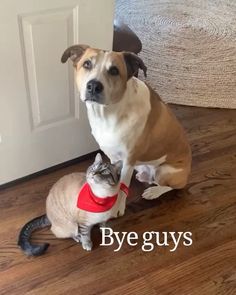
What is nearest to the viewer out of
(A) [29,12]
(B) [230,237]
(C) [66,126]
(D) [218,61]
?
(A) [29,12]

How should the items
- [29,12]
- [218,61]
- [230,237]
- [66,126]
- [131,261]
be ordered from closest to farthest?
1. [29,12]
2. [131,261]
3. [230,237]
4. [66,126]
5. [218,61]

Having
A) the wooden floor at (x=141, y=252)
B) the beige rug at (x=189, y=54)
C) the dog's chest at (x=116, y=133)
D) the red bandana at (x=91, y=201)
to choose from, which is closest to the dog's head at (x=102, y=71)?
the dog's chest at (x=116, y=133)

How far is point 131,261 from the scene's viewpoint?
5.16 feet

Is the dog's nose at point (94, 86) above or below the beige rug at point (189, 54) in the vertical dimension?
above

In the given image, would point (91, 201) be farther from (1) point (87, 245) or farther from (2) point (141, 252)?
(2) point (141, 252)

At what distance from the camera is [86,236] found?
61.5 inches

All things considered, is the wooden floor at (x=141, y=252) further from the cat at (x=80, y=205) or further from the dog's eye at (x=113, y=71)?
the dog's eye at (x=113, y=71)

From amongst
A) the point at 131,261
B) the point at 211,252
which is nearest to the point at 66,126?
the point at 131,261

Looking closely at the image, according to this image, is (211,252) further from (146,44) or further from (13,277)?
(146,44)

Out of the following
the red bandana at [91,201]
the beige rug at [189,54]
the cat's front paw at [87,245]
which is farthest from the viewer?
the beige rug at [189,54]

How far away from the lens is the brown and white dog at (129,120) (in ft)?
4.44

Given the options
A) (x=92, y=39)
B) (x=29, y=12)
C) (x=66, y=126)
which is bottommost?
(x=66, y=126)

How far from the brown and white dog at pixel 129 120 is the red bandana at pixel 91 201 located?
0.22m

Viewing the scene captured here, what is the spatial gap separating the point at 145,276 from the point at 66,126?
2.50 ft
